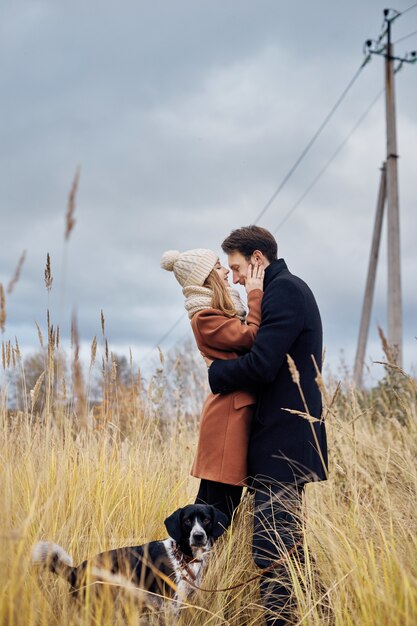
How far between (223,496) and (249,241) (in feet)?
A: 4.12

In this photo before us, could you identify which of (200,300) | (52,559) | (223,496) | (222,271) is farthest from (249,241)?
(52,559)

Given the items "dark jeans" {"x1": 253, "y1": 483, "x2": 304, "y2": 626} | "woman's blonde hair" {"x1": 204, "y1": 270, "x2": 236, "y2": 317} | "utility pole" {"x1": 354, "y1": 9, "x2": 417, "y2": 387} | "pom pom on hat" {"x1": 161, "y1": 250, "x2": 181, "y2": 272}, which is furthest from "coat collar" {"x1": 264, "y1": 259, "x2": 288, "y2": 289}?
"utility pole" {"x1": 354, "y1": 9, "x2": 417, "y2": 387}

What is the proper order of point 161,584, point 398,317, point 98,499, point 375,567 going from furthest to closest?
point 398,317
point 98,499
point 161,584
point 375,567

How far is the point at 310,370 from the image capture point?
10.3ft

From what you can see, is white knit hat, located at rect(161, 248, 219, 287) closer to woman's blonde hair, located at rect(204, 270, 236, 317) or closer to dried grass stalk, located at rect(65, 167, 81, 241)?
woman's blonde hair, located at rect(204, 270, 236, 317)

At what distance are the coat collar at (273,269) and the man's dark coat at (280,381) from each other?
4 cm

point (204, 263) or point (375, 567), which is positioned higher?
point (204, 263)

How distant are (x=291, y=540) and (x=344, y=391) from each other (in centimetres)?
521

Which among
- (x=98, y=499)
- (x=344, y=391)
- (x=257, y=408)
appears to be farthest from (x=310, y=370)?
(x=344, y=391)

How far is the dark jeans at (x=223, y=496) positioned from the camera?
3.28m

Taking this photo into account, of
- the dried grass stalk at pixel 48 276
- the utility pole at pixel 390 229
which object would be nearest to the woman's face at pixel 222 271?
the dried grass stalk at pixel 48 276

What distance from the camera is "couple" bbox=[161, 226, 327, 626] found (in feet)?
9.64

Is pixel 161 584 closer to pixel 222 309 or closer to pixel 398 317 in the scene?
pixel 222 309

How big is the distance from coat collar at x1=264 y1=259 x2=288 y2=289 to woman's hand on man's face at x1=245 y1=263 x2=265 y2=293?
23 millimetres
